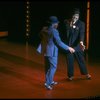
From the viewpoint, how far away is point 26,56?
14078 millimetres

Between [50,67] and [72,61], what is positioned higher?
[50,67]

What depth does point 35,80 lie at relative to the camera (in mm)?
10961

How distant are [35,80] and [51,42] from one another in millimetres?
1561

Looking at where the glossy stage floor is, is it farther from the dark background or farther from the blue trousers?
the dark background

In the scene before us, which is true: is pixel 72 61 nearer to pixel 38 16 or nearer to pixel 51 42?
pixel 51 42

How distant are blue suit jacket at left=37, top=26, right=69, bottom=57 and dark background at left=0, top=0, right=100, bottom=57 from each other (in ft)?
14.6

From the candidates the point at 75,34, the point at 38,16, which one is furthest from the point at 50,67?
the point at 38,16

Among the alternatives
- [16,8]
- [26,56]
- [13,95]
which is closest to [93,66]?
[26,56]

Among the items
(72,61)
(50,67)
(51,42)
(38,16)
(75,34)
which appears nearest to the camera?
(51,42)

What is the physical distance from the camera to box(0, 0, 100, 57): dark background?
14.4m

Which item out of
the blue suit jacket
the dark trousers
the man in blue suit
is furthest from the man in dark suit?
the blue suit jacket

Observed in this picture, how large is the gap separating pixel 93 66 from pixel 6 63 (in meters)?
2.71

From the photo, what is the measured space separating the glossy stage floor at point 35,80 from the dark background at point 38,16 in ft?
3.64

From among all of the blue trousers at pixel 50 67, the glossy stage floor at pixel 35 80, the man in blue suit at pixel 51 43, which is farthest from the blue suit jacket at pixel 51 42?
the glossy stage floor at pixel 35 80
